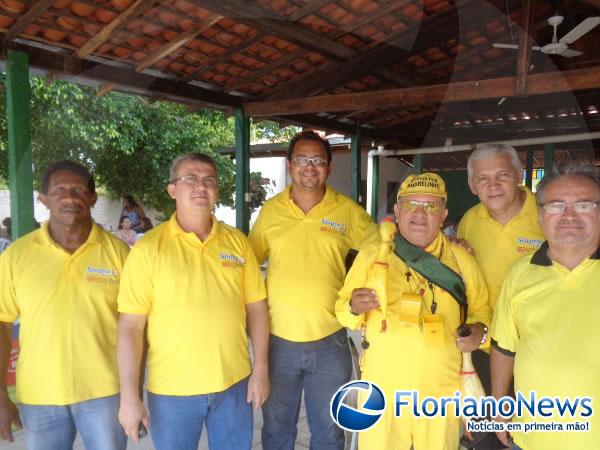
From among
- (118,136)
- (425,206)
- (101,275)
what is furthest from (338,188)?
(101,275)

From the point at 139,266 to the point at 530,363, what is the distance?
1.64 m

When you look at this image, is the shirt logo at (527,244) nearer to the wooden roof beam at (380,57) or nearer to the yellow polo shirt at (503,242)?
the yellow polo shirt at (503,242)

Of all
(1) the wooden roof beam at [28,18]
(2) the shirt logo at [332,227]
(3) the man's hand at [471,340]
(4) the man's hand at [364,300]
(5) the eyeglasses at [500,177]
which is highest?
(1) the wooden roof beam at [28,18]

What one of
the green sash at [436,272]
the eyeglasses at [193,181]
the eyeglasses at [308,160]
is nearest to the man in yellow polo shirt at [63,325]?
the eyeglasses at [193,181]

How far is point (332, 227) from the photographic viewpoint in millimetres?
2510

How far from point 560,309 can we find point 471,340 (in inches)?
15.0

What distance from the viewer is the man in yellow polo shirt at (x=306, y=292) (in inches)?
93.9

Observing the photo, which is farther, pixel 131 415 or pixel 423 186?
pixel 423 186

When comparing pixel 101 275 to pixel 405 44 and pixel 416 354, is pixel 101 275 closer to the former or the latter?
pixel 416 354

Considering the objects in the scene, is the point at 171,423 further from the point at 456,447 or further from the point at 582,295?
the point at 582,295

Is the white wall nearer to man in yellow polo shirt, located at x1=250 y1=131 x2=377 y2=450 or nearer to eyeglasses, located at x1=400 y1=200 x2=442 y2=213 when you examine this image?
man in yellow polo shirt, located at x1=250 y1=131 x2=377 y2=450

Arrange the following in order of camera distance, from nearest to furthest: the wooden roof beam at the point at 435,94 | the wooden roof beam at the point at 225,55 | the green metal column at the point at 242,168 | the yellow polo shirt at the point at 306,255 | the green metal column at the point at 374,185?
1. the yellow polo shirt at the point at 306,255
2. the wooden roof beam at the point at 435,94
3. the wooden roof beam at the point at 225,55
4. the green metal column at the point at 242,168
5. the green metal column at the point at 374,185

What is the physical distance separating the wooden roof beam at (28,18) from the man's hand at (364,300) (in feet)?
9.70

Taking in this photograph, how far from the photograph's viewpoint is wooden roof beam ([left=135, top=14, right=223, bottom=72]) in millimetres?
3689
